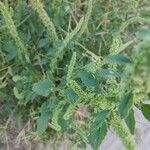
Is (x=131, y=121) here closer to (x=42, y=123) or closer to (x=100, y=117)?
(x=100, y=117)

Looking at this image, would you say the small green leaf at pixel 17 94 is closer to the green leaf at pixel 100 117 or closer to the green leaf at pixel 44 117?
the green leaf at pixel 44 117

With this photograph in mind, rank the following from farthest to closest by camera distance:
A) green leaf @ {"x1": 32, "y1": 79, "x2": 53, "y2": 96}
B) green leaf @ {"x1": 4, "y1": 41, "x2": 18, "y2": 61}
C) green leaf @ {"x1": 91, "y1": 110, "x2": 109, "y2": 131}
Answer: green leaf @ {"x1": 4, "y1": 41, "x2": 18, "y2": 61}, green leaf @ {"x1": 32, "y1": 79, "x2": 53, "y2": 96}, green leaf @ {"x1": 91, "y1": 110, "x2": 109, "y2": 131}

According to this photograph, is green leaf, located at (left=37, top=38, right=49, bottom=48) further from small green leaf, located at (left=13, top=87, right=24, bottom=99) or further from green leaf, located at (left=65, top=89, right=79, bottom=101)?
green leaf, located at (left=65, top=89, right=79, bottom=101)

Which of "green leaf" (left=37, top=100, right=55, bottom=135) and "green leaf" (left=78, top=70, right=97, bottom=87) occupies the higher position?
"green leaf" (left=78, top=70, right=97, bottom=87)

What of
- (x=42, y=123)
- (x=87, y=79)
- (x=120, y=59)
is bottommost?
(x=42, y=123)

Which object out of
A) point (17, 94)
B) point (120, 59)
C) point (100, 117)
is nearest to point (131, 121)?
point (100, 117)

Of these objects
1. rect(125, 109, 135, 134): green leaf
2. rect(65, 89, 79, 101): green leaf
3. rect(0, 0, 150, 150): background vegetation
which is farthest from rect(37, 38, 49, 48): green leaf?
rect(125, 109, 135, 134): green leaf

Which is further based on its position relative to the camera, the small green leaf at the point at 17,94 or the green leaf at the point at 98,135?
the small green leaf at the point at 17,94

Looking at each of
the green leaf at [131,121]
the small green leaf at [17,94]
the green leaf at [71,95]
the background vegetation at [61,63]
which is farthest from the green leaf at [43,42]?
the green leaf at [131,121]
